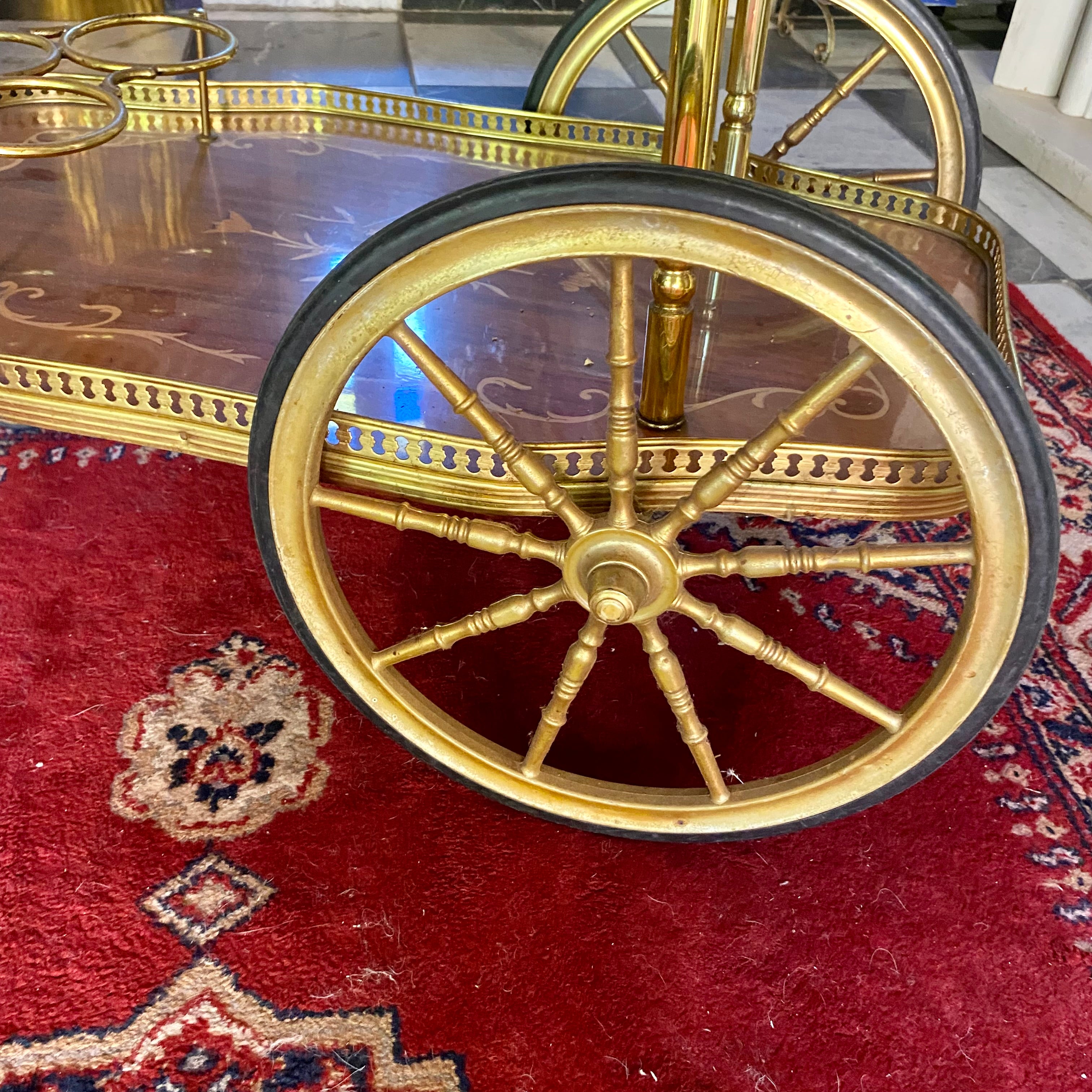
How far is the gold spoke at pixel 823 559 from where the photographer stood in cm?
73

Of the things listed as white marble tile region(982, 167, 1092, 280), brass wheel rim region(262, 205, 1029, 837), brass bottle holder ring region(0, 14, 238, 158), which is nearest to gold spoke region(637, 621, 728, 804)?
brass wheel rim region(262, 205, 1029, 837)

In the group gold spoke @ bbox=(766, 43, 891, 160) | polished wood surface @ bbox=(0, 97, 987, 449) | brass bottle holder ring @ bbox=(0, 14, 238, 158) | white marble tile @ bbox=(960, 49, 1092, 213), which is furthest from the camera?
white marble tile @ bbox=(960, 49, 1092, 213)

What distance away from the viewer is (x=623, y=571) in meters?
0.78

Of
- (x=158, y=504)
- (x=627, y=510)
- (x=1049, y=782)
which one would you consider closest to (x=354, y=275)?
(x=627, y=510)

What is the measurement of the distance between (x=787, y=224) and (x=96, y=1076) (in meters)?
0.77

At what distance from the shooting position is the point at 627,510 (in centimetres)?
76

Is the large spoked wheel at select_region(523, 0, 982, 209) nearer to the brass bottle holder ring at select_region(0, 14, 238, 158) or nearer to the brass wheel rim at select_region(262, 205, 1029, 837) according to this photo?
the brass bottle holder ring at select_region(0, 14, 238, 158)

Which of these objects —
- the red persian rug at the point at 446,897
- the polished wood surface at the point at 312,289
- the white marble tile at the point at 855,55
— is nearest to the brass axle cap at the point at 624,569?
the polished wood surface at the point at 312,289

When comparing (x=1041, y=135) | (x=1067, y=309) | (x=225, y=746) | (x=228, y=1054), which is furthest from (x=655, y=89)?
(x=228, y=1054)

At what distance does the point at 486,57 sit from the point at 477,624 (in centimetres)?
235

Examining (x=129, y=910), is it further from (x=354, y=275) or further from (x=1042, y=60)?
(x=1042, y=60)

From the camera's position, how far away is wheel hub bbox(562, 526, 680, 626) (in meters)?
0.77

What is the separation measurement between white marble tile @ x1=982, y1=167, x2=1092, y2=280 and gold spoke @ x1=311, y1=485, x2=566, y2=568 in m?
1.60

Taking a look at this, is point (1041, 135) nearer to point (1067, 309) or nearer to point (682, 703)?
point (1067, 309)
